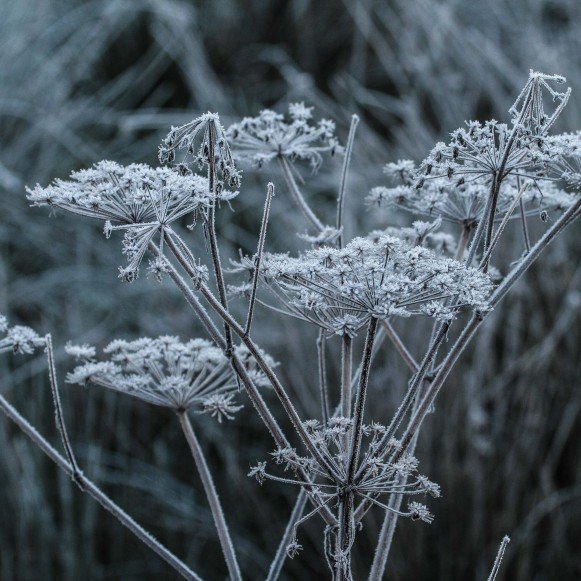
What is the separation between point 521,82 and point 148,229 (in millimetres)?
3490

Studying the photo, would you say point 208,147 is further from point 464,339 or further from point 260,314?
point 260,314

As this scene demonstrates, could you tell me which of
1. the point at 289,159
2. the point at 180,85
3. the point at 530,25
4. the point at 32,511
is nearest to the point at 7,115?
the point at 180,85

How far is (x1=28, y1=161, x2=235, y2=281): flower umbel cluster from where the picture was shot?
916 mm

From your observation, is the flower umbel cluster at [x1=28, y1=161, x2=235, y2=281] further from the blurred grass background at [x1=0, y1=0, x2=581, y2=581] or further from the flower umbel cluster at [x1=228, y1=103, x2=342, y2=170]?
the blurred grass background at [x1=0, y1=0, x2=581, y2=581]

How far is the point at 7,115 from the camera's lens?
→ 15.1ft

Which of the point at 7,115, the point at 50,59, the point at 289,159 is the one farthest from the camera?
the point at 50,59

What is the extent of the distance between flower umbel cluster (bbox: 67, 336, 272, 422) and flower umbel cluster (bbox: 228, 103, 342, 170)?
28 cm

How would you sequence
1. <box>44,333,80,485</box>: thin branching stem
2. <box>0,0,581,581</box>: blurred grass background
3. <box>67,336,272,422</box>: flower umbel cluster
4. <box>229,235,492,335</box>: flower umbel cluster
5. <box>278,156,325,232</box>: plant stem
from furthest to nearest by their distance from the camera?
<box>0,0,581,581</box>: blurred grass background → <box>278,156,325,232</box>: plant stem → <box>67,336,272,422</box>: flower umbel cluster → <box>44,333,80,485</box>: thin branching stem → <box>229,235,492,335</box>: flower umbel cluster

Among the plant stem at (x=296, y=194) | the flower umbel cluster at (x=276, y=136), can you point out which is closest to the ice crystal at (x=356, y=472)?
the plant stem at (x=296, y=194)

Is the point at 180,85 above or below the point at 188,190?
above

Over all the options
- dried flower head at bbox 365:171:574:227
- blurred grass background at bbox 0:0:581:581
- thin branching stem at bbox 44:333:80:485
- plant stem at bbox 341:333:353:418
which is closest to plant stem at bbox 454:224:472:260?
dried flower head at bbox 365:171:574:227

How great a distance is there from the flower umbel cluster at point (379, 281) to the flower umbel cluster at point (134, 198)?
0.38ft

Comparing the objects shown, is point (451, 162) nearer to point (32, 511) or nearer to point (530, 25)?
point (32, 511)

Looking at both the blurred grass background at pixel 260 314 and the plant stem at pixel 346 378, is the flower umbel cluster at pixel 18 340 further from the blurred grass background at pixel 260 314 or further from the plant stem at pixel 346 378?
the blurred grass background at pixel 260 314
